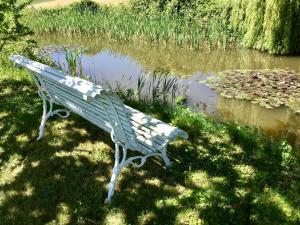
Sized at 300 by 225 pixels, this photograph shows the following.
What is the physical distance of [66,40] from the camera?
18141 millimetres

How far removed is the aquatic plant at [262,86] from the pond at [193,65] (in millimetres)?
233

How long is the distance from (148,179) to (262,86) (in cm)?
641

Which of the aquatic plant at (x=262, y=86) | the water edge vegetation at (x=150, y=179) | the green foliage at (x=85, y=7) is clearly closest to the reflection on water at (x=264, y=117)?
the aquatic plant at (x=262, y=86)

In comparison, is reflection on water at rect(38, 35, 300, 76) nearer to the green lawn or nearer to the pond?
the pond

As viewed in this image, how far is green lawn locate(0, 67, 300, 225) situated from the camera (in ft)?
13.9

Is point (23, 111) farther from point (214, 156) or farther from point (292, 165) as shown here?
point (292, 165)

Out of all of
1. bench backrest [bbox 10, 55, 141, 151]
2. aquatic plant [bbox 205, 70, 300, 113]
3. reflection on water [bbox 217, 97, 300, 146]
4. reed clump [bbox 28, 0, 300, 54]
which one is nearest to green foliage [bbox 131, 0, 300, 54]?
reed clump [bbox 28, 0, 300, 54]

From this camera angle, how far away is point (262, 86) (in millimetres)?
10312

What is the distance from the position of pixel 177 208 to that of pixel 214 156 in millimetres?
1394

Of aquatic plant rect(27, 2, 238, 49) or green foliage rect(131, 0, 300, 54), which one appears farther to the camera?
aquatic plant rect(27, 2, 238, 49)

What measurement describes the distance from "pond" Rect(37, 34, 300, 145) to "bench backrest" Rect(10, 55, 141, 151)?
14.0 ft

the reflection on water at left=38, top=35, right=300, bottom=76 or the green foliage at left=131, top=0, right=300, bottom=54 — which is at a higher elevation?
the green foliage at left=131, top=0, right=300, bottom=54

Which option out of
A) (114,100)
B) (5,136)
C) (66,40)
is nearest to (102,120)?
(114,100)

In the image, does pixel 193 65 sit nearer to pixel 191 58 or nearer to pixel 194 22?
pixel 191 58
